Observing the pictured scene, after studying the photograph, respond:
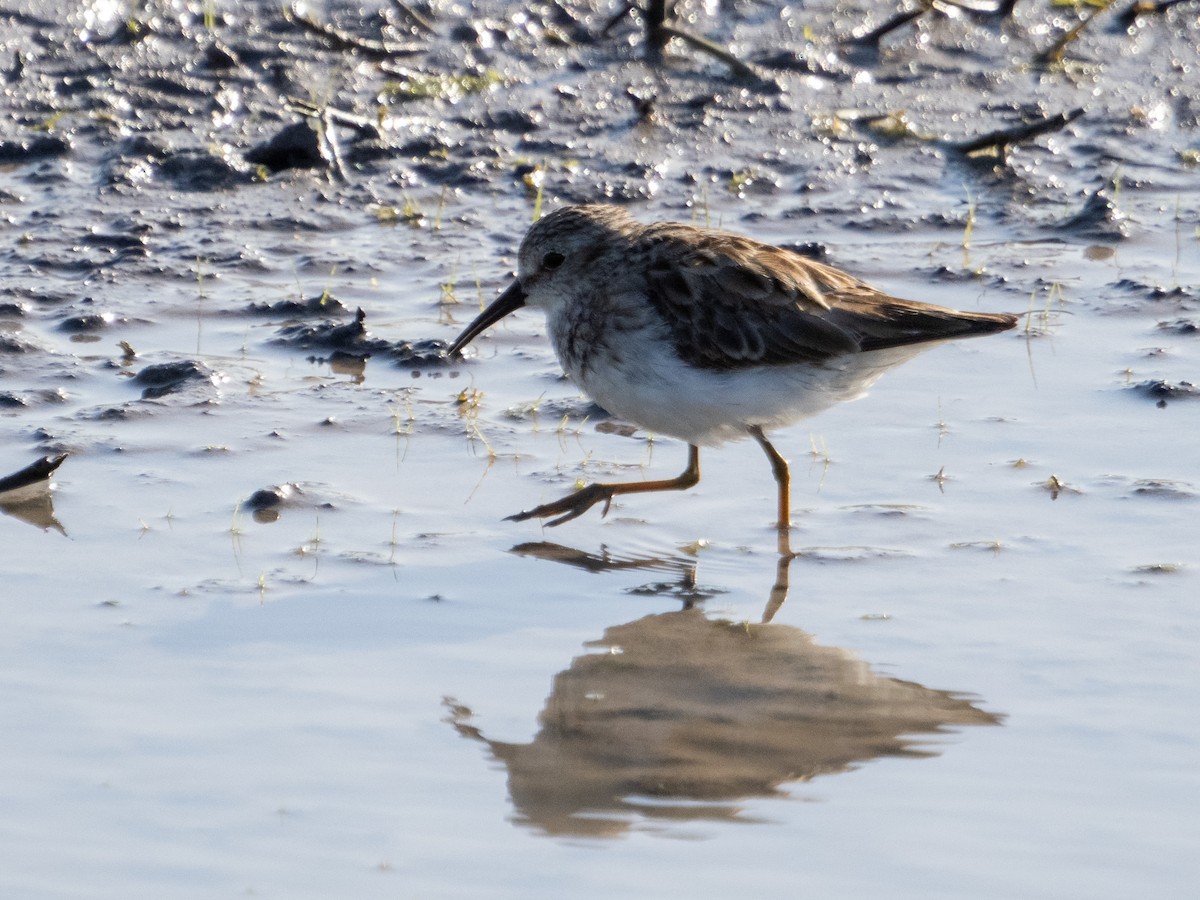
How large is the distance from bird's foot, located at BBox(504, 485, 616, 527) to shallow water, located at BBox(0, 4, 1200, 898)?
0.26ft

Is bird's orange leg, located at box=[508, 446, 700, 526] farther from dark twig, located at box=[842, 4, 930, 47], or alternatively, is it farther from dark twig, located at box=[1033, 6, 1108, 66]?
dark twig, located at box=[1033, 6, 1108, 66]

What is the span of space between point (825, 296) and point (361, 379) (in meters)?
2.16

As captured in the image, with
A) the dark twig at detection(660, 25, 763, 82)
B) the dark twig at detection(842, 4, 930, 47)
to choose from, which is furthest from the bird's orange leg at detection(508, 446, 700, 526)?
the dark twig at detection(842, 4, 930, 47)

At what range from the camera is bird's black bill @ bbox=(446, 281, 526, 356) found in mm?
6430

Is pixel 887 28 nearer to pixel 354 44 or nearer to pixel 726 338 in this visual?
pixel 354 44

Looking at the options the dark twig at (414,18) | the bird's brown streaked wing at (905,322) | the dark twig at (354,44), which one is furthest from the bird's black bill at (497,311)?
the dark twig at (414,18)

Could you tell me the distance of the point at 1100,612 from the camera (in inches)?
203

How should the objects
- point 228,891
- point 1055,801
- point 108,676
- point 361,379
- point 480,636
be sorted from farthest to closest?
1. point 361,379
2. point 480,636
3. point 108,676
4. point 1055,801
5. point 228,891

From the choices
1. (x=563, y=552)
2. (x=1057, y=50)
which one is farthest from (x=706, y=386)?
(x=1057, y=50)

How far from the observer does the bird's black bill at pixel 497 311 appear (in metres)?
6.43

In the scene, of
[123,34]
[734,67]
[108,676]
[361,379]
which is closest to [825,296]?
[361,379]

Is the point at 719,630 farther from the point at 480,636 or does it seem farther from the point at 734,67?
the point at 734,67

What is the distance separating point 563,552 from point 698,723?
1266 mm

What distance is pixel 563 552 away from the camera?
5.71 meters
